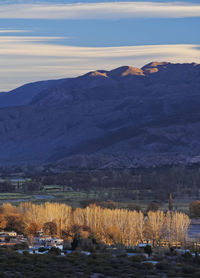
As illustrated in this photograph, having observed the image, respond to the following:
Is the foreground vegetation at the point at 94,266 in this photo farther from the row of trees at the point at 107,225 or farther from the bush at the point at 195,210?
the bush at the point at 195,210

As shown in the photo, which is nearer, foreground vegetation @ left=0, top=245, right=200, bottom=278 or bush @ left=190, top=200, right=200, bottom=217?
foreground vegetation @ left=0, top=245, right=200, bottom=278

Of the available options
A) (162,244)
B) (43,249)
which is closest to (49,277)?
(43,249)

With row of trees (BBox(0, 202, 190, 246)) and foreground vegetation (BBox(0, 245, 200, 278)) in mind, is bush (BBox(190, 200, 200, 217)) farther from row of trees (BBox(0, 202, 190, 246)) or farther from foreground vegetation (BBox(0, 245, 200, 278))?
foreground vegetation (BBox(0, 245, 200, 278))

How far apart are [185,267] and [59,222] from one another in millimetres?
32349

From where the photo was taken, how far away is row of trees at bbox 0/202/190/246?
62188 millimetres

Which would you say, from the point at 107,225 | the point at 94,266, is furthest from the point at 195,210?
the point at 94,266

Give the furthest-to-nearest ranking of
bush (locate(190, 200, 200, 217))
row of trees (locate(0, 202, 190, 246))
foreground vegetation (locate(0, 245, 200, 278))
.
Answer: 1. bush (locate(190, 200, 200, 217))
2. row of trees (locate(0, 202, 190, 246))
3. foreground vegetation (locate(0, 245, 200, 278))

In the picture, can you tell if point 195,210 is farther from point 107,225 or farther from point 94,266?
point 94,266

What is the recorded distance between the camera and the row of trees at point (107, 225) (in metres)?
62.2

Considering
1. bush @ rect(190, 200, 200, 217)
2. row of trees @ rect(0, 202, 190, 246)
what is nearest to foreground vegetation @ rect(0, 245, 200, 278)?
row of trees @ rect(0, 202, 190, 246)

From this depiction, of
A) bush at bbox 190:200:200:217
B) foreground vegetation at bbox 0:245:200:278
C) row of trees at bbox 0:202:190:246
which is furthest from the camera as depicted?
bush at bbox 190:200:200:217

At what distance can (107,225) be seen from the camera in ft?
209

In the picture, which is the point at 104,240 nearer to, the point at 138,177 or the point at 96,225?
the point at 96,225

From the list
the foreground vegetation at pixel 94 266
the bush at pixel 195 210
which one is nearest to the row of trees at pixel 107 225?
the foreground vegetation at pixel 94 266
